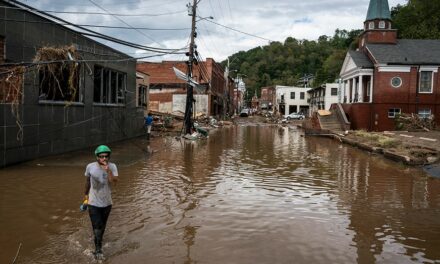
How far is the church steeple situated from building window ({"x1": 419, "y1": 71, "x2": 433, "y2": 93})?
5.74 metres

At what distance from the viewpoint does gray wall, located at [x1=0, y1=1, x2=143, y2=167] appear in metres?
13.7

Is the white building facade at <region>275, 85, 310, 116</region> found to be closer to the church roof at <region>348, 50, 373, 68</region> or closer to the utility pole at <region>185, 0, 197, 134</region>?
the church roof at <region>348, 50, 373, 68</region>

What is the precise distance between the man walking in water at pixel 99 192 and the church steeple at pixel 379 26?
41.6 meters

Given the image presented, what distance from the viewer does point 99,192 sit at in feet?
21.3

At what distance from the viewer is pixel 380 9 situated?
4362 centimetres

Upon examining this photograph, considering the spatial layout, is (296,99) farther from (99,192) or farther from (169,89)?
(99,192)

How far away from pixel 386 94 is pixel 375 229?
1295 inches

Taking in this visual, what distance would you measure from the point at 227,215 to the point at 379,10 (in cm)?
4073

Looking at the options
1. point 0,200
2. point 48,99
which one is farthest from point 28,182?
point 48,99

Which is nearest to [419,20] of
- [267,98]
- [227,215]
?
[267,98]

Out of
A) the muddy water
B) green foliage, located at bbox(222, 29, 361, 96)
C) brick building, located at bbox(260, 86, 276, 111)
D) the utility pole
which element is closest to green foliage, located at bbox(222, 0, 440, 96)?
green foliage, located at bbox(222, 29, 361, 96)

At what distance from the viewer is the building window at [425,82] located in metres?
38.4

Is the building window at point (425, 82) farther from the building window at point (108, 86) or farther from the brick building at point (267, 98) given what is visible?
the brick building at point (267, 98)

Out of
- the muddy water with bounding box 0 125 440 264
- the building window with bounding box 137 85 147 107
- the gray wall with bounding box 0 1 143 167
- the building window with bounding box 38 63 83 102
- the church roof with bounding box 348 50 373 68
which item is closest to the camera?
the muddy water with bounding box 0 125 440 264
